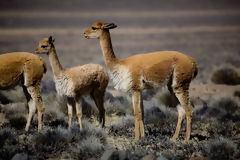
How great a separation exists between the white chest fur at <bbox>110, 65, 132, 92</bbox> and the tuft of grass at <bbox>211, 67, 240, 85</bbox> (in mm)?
11200

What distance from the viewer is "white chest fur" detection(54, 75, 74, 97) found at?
34.8 feet

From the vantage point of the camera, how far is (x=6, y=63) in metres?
10.5

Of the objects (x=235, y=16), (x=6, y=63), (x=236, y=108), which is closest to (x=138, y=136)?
(x=6, y=63)

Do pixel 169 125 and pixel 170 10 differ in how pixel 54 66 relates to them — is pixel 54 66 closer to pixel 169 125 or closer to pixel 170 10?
pixel 169 125

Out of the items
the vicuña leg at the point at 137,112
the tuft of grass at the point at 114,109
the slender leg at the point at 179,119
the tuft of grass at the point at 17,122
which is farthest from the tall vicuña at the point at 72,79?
the tuft of grass at the point at 114,109

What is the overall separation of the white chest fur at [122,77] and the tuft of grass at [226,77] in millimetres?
11200

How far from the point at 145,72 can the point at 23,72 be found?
3.07 m

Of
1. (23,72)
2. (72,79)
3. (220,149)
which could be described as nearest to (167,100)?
(72,79)

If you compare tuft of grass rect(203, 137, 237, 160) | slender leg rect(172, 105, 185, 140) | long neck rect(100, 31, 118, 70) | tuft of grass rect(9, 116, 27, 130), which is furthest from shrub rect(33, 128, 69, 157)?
tuft of grass rect(203, 137, 237, 160)

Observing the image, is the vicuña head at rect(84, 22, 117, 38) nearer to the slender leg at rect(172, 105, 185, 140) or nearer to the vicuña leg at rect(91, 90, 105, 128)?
the vicuña leg at rect(91, 90, 105, 128)

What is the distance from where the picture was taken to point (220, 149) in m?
9.00

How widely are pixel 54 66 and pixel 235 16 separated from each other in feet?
262

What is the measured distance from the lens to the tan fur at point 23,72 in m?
10.5

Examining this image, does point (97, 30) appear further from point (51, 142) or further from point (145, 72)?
point (51, 142)
